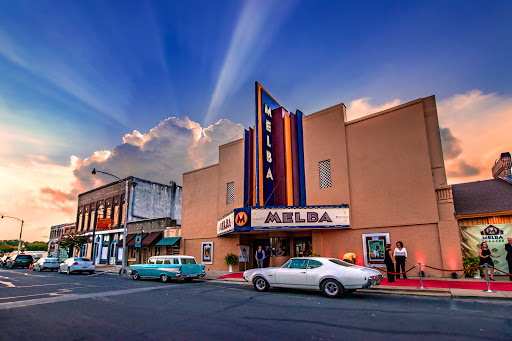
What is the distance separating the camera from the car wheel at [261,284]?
12.6 m

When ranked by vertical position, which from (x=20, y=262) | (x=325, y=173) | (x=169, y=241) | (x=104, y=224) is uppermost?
(x=325, y=173)

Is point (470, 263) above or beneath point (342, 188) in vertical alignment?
beneath

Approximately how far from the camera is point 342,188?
1894 cm

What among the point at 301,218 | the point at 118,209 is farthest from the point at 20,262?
the point at 301,218

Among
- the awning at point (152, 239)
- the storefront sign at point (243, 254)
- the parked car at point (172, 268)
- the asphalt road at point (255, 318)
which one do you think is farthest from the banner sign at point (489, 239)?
the awning at point (152, 239)

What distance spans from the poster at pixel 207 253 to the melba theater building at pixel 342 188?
68 centimetres

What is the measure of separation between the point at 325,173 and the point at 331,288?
10.2m

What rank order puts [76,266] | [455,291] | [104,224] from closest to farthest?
[455,291] → [76,266] → [104,224]

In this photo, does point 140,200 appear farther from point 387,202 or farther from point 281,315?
point 281,315

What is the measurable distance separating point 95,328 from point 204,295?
5.13 meters

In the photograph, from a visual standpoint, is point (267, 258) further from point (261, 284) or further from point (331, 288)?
point (331, 288)

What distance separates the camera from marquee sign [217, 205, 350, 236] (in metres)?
18.3

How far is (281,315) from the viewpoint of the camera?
7.84m

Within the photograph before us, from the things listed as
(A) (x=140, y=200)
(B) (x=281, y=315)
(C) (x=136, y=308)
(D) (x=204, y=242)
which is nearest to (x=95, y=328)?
(C) (x=136, y=308)
